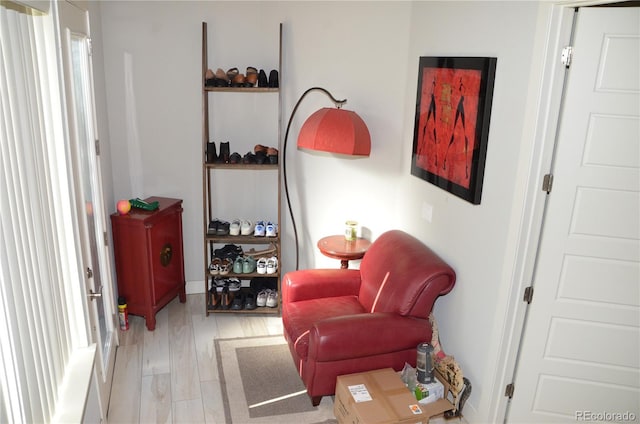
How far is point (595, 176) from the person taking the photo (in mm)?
2232

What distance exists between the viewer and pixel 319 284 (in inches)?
133

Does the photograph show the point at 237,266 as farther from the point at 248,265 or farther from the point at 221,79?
the point at 221,79

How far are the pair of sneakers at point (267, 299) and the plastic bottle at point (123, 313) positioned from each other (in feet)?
3.29

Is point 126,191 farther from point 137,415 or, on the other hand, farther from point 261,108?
point 137,415

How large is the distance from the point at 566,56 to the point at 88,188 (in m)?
2.62

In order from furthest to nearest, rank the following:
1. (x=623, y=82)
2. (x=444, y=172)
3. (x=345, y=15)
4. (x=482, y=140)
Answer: (x=345, y=15), (x=444, y=172), (x=482, y=140), (x=623, y=82)

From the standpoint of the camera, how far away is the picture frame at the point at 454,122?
262 centimetres

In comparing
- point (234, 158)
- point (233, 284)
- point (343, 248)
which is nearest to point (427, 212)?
point (343, 248)

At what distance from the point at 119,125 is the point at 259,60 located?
1219mm

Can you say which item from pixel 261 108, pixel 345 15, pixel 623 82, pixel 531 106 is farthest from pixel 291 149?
pixel 623 82

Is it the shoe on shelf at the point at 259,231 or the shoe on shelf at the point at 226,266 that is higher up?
the shoe on shelf at the point at 259,231

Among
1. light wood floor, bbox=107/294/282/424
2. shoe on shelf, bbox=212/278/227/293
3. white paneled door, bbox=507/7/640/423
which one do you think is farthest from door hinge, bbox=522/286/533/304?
shoe on shelf, bbox=212/278/227/293

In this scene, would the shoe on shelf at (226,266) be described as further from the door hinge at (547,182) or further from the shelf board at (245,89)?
the door hinge at (547,182)

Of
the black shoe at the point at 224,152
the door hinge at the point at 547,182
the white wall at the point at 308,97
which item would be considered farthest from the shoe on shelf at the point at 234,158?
the door hinge at the point at 547,182
